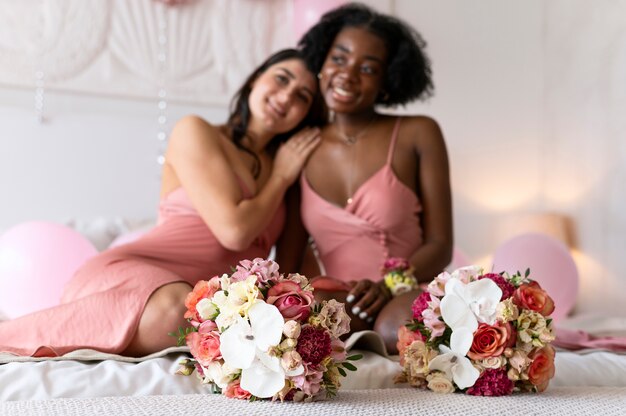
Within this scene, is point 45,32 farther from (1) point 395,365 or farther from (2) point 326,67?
(1) point 395,365

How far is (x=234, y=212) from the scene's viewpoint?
2594 mm

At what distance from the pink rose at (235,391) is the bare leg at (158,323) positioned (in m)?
0.69

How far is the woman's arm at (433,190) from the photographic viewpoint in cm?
272

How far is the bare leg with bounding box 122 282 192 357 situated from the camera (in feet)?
7.09

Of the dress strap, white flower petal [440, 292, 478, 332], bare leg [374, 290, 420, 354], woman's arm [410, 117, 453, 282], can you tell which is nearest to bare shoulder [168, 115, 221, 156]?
the dress strap

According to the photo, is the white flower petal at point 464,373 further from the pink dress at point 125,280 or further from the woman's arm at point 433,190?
the woman's arm at point 433,190

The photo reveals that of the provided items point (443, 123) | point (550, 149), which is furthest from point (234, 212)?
point (550, 149)

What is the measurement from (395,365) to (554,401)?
0.49 m

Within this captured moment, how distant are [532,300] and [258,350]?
0.57 m

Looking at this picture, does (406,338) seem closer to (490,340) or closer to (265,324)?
(490,340)

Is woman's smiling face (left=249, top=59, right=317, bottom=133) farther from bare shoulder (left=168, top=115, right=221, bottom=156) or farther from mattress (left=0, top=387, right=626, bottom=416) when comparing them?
mattress (left=0, top=387, right=626, bottom=416)

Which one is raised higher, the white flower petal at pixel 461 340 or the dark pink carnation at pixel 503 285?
the dark pink carnation at pixel 503 285

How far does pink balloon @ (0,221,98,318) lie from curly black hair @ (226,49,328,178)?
0.72 meters

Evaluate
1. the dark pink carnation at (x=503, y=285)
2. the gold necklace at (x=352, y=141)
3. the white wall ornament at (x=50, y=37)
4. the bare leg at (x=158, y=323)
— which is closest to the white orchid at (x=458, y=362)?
the dark pink carnation at (x=503, y=285)
